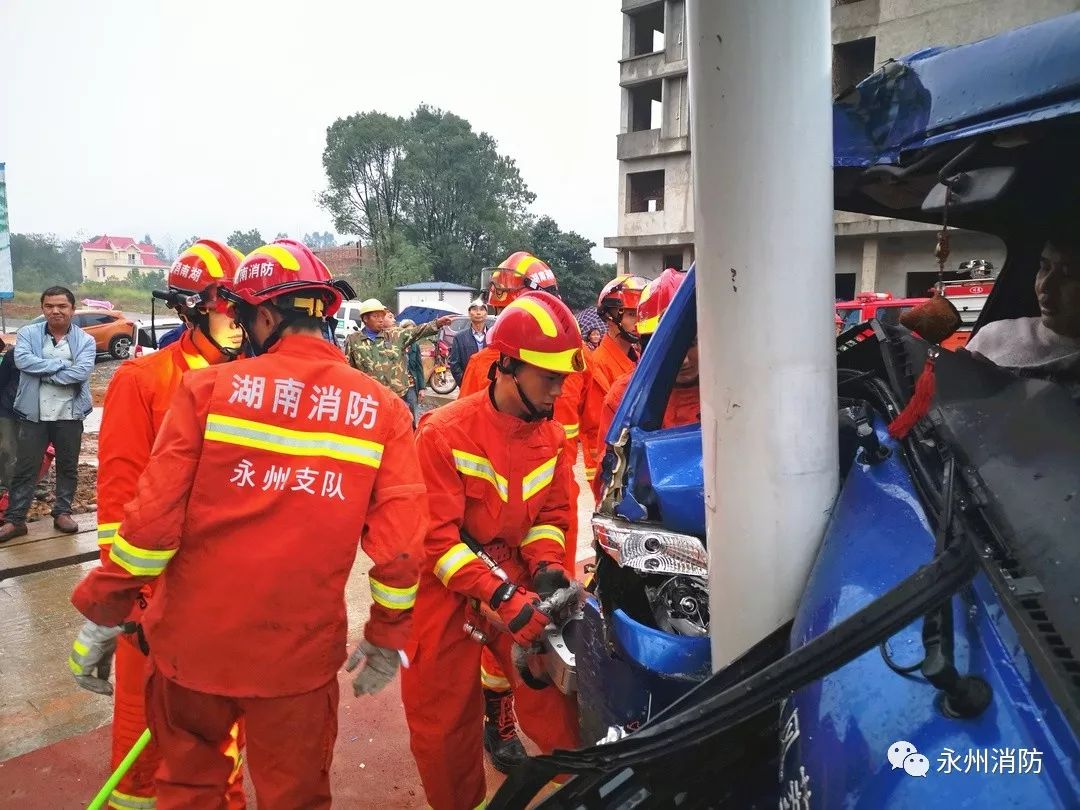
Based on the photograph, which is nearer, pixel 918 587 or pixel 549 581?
pixel 918 587

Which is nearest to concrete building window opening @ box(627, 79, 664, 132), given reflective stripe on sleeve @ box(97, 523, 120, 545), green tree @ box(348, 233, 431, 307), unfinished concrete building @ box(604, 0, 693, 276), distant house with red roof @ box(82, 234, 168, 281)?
unfinished concrete building @ box(604, 0, 693, 276)

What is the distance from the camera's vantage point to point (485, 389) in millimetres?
2887

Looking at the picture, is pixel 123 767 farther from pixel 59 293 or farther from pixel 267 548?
pixel 59 293

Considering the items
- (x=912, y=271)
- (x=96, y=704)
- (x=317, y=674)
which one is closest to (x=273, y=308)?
(x=317, y=674)

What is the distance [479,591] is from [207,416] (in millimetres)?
1046

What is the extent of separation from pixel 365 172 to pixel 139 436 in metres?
43.8

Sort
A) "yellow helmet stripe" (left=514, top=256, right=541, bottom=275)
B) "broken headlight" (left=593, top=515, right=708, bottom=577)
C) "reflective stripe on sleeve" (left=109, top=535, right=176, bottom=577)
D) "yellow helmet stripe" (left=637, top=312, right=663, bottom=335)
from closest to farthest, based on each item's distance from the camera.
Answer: "broken headlight" (left=593, top=515, right=708, bottom=577), "reflective stripe on sleeve" (left=109, top=535, right=176, bottom=577), "yellow helmet stripe" (left=637, top=312, right=663, bottom=335), "yellow helmet stripe" (left=514, top=256, right=541, bottom=275)

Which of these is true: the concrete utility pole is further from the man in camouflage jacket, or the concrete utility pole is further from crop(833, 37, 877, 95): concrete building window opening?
crop(833, 37, 877, 95): concrete building window opening

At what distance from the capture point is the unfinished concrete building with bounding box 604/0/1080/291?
17.2 m

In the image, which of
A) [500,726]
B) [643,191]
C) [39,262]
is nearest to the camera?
[500,726]

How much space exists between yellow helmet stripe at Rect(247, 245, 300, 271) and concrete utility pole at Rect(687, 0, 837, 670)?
1234 mm

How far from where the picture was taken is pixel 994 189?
123 centimetres

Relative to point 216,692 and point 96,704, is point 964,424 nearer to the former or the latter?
point 216,692

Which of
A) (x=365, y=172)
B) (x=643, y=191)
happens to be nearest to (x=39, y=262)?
(x=365, y=172)
